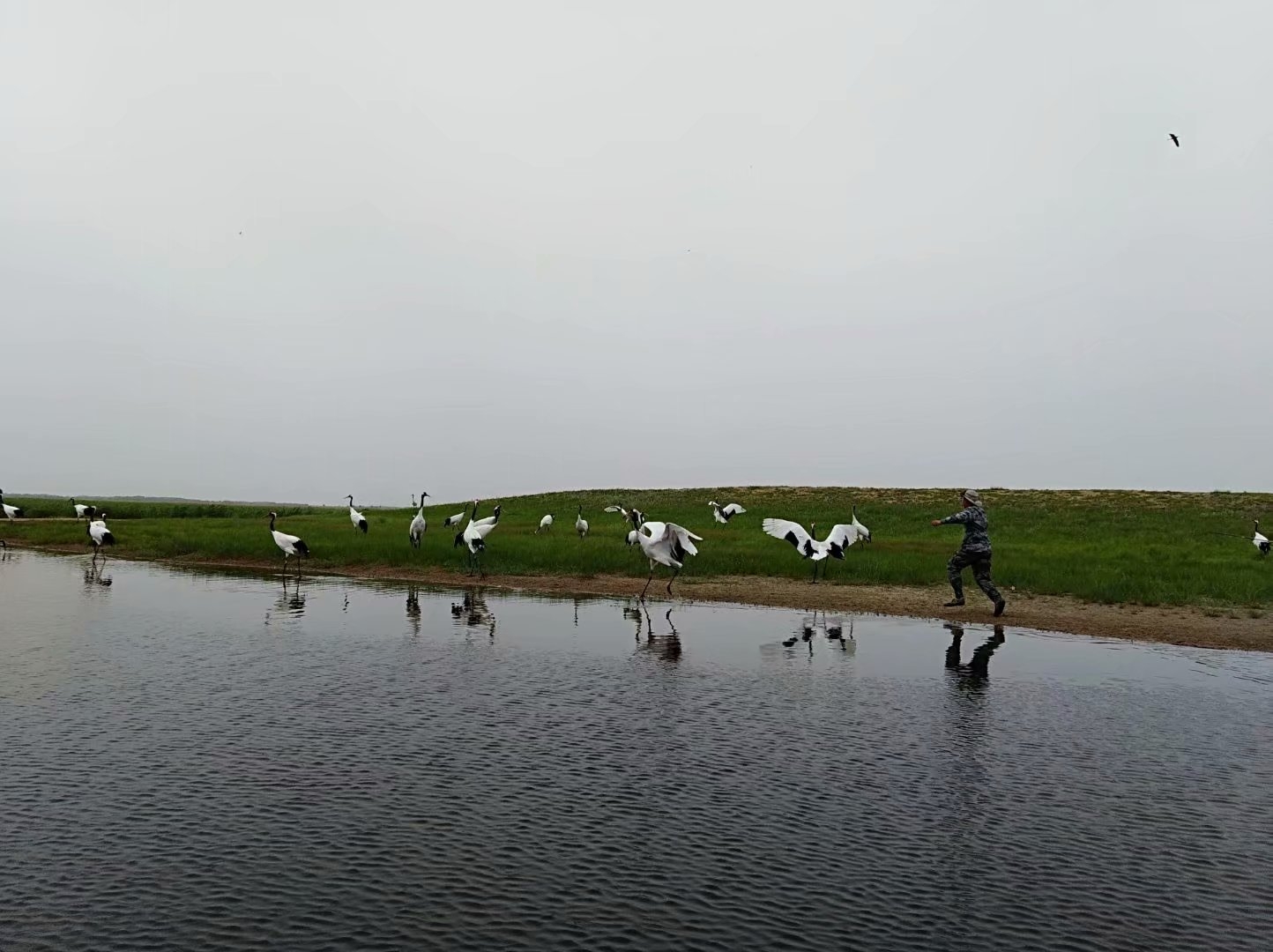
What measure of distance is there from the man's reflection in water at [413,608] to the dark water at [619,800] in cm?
217

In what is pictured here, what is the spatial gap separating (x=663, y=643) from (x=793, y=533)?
11.0m

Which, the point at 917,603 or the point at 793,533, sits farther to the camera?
the point at 793,533

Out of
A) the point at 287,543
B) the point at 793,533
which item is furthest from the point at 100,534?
the point at 793,533

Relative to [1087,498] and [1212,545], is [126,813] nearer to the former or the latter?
[1212,545]

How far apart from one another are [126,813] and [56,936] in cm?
205

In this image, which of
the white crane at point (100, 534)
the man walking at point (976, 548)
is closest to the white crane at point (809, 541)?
the man walking at point (976, 548)

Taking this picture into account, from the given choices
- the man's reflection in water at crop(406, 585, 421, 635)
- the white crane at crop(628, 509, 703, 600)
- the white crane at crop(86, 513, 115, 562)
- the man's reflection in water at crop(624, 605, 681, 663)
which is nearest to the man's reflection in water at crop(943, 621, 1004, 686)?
the man's reflection in water at crop(624, 605, 681, 663)

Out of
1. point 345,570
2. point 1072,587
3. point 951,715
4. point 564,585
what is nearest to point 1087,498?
point 1072,587

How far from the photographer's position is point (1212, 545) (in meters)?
34.2

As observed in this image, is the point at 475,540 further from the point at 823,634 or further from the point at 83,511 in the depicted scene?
the point at 83,511

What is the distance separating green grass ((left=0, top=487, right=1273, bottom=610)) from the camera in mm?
24094

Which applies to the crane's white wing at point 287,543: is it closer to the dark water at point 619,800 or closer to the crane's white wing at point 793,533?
the dark water at point 619,800

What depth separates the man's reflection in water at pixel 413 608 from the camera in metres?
17.3

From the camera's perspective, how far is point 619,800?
8070mm
